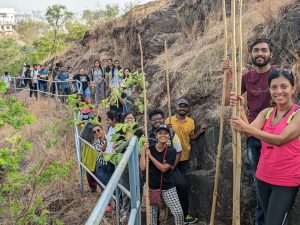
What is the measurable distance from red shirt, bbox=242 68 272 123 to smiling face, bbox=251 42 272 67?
113 millimetres

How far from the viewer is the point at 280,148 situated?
2.85 m

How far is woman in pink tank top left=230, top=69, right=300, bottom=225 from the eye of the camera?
281 cm

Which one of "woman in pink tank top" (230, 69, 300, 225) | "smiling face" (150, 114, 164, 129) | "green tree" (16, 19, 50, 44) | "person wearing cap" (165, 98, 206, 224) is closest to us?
"woman in pink tank top" (230, 69, 300, 225)

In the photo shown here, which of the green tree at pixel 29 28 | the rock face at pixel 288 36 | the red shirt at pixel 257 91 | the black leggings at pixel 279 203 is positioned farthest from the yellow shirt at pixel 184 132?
the green tree at pixel 29 28

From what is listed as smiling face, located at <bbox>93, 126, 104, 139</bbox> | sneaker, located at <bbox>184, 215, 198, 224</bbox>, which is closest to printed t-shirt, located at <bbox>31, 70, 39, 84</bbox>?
smiling face, located at <bbox>93, 126, 104, 139</bbox>

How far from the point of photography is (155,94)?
8375 millimetres

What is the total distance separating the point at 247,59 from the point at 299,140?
12.0 ft

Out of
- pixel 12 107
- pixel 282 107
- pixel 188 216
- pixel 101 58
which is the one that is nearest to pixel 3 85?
pixel 12 107

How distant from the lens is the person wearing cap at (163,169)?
13.9 feet

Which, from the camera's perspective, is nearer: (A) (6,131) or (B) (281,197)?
(B) (281,197)

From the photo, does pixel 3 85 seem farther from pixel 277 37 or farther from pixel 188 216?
pixel 277 37

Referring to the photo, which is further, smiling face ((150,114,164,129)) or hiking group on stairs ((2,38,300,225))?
smiling face ((150,114,164,129))

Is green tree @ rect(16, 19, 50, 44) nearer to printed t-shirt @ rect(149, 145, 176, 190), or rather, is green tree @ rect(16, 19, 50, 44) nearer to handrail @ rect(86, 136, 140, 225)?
printed t-shirt @ rect(149, 145, 176, 190)

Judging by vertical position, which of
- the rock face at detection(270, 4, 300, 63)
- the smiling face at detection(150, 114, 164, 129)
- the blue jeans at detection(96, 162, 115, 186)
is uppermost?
the rock face at detection(270, 4, 300, 63)
